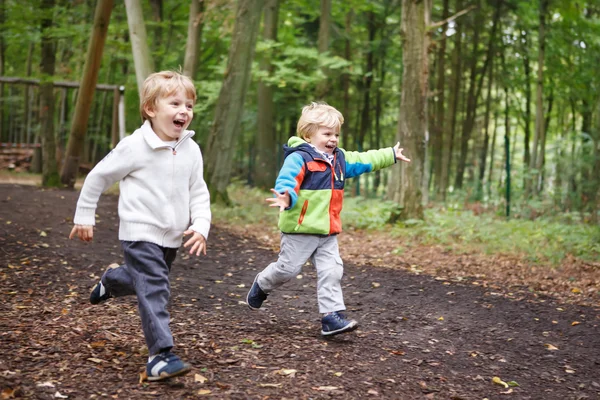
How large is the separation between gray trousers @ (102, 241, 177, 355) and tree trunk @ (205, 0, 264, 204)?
31.2 feet

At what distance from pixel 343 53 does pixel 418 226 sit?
49.5 feet

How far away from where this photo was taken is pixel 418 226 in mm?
10531

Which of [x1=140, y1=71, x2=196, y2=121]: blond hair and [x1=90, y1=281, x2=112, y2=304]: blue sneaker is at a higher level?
[x1=140, y1=71, x2=196, y2=121]: blond hair

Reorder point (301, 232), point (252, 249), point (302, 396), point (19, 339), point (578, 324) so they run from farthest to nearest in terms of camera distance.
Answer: point (252, 249)
point (578, 324)
point (301, 232)
point (19, 339)
point (302, 396)

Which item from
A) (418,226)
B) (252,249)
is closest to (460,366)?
(252,249)

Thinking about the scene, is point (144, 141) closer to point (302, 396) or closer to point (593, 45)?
point (302, 396)

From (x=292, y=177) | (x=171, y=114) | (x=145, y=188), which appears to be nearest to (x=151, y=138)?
(x=171, y=114)

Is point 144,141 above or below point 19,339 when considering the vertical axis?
above

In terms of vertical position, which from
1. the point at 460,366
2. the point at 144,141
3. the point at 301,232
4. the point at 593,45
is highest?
the point at 593,45

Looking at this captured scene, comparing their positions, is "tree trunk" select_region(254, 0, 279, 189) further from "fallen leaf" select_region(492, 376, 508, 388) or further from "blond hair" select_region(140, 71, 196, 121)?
"fallen leaf" select_region(492, 376, 508, 388)

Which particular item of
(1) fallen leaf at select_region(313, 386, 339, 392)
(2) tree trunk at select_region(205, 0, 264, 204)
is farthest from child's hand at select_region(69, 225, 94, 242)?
(2) tree trunk at select_region(205, 0, 264, 204)

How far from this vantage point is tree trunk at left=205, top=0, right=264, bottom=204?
12.7 m

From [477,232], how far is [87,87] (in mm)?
8208

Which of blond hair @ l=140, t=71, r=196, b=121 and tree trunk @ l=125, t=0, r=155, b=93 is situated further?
tree trunk @ l=125, t=0, r=155, b=93
